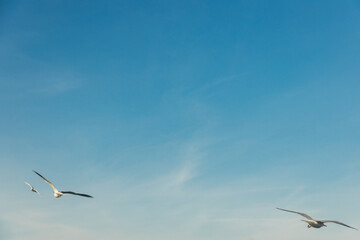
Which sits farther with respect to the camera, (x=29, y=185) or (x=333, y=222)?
(x=29, y=185)

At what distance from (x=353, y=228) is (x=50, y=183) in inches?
3065

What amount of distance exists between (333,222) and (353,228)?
948cm

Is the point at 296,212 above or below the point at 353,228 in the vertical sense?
above

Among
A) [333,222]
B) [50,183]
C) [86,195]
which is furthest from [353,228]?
[50,183]

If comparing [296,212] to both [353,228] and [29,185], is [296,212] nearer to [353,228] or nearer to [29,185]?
[353,228]

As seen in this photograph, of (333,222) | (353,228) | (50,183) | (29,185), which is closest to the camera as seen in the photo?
(353,228)

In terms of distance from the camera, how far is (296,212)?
9850cm

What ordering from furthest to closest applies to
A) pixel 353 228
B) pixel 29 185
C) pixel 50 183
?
pixel 29 185 < pixel 50 183 < pixel 353 228

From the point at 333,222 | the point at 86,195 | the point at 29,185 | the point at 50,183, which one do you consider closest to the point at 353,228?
the point at 333,222

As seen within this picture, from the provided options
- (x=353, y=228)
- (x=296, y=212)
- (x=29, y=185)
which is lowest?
(x=353, y=228)

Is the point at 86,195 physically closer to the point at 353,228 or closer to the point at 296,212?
the point at 296,212

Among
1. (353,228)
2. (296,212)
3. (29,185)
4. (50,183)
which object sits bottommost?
(353,228)

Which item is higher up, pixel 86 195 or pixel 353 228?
pixel 86 195

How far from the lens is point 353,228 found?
86688mm
